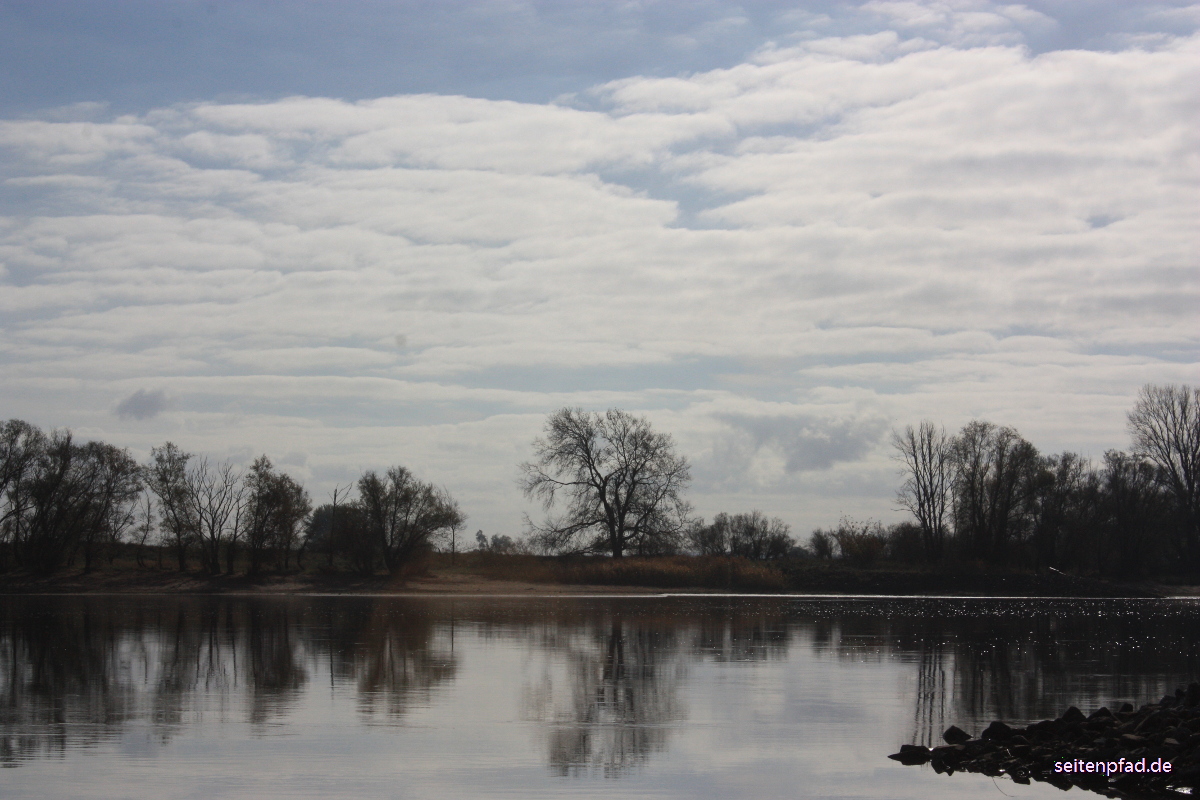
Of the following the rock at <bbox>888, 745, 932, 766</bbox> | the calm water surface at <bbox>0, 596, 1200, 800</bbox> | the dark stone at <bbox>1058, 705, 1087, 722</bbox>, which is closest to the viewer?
the calm water surface at <bbox>0, 596, 1200, 800</bbox>

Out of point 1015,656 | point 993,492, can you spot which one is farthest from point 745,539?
point 1015,656

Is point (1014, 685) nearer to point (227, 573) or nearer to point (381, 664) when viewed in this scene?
point (381, 664)

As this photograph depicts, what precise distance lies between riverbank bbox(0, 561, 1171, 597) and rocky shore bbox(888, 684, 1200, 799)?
45.8m

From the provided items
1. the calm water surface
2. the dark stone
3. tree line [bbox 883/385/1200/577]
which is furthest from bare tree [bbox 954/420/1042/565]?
the dark stone

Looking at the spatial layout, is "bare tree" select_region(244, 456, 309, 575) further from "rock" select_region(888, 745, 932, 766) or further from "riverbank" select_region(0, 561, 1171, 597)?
"rock" select_region(888, 745, 932, 766)

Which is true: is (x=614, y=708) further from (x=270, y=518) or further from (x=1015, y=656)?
(x=270, y=518)

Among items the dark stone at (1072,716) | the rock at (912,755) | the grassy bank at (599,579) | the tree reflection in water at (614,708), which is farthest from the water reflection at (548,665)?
the grassy bank at (599,579)

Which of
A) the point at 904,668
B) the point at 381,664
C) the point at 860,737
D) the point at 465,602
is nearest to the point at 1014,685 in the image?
the point at 904,668

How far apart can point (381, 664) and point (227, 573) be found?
1842 inches

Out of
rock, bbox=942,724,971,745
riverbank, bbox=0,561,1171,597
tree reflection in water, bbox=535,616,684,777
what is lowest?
riverbank, bbox=0,561,1171,597

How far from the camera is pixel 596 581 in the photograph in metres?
65.1

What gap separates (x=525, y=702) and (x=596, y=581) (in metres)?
49.2

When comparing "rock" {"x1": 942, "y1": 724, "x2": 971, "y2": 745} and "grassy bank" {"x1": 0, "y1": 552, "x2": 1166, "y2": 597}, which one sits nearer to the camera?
"rock" {"x1": 942, "y1": 724, "x2": 971, "y2": 745}

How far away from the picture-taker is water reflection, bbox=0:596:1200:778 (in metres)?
14.4
